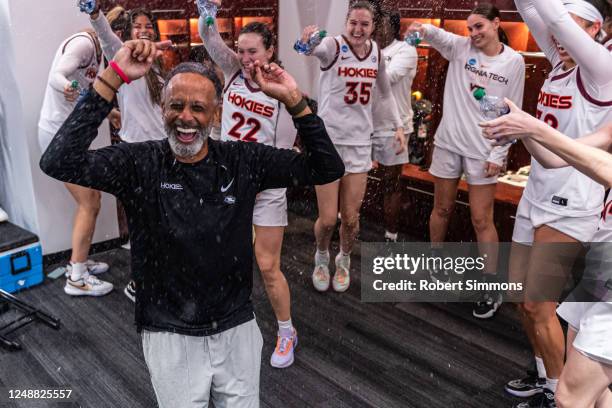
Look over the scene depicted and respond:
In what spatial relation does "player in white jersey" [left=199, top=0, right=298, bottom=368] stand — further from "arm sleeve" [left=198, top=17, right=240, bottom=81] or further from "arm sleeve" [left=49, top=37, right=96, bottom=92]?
"arm sleeve" [left=49, top=37, right=96, bottom=92]

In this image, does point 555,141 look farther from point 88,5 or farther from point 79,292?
point 79,292

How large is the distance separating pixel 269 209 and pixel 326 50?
115 cm

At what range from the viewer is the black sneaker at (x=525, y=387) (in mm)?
2793

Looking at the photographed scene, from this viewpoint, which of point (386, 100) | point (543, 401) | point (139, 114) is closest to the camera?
point (543, 401)

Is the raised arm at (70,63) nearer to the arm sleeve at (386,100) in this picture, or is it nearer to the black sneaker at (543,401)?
the arm sleeve at (386,100)

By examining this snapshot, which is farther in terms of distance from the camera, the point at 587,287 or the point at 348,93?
the point at 348,93

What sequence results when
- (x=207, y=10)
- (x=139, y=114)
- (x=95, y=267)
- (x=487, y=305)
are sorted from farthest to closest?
(x=95, y=267) → (x=487, y=305) → (x=139, y=114) → (x=207, y=10)

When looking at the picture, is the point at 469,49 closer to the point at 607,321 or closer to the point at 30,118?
the point at 607,321

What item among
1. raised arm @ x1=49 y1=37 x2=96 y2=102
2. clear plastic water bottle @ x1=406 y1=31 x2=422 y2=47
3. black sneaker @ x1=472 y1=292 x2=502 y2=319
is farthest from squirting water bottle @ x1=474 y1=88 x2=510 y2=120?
raised arm @ x1=49 y1=37 x2=96 y2=102

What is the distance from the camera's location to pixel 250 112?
288 cm

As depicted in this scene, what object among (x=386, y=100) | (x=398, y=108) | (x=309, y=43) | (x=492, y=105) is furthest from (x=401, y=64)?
(x=492, y=105)

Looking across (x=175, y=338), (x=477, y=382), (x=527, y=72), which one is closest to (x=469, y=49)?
(x=527, y=72)

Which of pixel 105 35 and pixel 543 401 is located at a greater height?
pixel 105 35

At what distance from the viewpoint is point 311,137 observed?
1668mm
